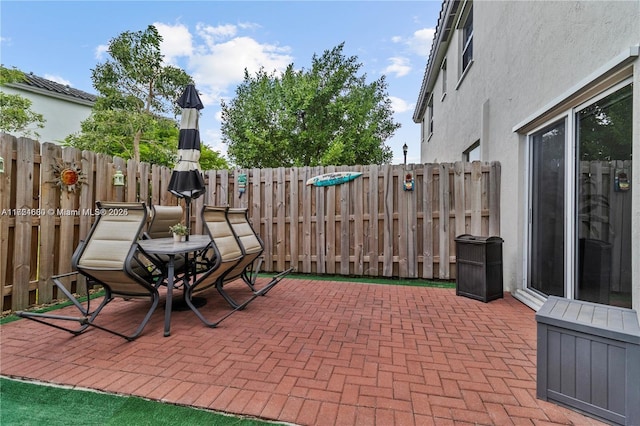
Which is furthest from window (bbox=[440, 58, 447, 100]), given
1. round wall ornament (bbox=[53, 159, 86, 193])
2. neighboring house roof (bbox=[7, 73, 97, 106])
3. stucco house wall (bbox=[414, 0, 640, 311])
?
neighboring house roof (bbox=[7, 73, 97, 106])

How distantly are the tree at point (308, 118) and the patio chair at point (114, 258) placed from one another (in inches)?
456

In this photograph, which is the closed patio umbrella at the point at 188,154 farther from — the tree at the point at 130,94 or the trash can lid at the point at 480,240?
the tree at the point at 130,94

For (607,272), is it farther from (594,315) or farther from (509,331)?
(594,315)

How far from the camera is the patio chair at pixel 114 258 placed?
2973 mm

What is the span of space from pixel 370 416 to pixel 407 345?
1.12 m

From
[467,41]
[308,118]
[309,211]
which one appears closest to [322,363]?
[309,211]

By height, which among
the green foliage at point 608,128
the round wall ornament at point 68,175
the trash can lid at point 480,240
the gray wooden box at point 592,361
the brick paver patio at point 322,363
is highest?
the green foliage at point 608,128

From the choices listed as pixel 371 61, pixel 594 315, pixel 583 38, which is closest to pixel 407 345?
pixel 594 315

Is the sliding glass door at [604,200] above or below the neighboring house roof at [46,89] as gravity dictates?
below

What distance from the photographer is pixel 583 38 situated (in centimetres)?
288

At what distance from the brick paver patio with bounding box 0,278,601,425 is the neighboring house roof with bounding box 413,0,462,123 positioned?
293 inches

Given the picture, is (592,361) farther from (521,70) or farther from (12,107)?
(12,107)

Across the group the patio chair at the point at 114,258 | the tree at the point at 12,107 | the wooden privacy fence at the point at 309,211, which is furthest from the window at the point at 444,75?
the tree at the point at 12,107

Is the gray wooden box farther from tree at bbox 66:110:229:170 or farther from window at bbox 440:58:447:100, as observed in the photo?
tree at bbox 66:110:229:170
